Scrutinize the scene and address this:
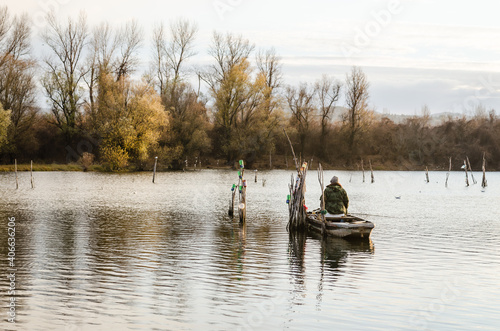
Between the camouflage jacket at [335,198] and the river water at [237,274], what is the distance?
139cm

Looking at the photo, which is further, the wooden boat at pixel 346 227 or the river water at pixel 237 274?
the wooden boat at pixel 346 227

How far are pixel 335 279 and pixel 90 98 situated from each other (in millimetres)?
62002

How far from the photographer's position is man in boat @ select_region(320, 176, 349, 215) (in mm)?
20359

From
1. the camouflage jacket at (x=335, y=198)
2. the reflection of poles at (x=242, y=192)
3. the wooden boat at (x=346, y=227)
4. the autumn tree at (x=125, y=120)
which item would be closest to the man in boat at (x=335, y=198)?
the camouflage jacket at (x=335, y=198)

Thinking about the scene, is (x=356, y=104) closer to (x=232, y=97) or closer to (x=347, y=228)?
(x=232, y=97)

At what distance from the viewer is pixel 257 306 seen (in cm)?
1084

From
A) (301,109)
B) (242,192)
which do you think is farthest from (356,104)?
(242,192)

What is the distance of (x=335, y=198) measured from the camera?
2045 cm

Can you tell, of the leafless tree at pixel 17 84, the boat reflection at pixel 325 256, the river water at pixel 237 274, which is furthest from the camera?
the leafless tree at pixel 17 84

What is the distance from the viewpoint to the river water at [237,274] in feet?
33.0

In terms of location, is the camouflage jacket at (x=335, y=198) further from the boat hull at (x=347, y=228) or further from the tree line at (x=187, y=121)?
the tree line at (x=187, y=121)

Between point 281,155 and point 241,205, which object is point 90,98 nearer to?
point 281,155

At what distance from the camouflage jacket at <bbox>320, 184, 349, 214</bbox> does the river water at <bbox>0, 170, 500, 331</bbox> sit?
4.55 ft

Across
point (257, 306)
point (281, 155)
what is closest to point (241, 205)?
point (257, 306)
